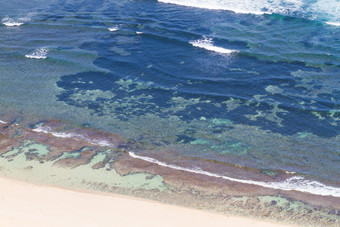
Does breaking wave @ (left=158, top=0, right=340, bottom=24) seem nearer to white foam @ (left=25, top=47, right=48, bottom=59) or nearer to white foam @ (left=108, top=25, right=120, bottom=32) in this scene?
white foam @ (left=108, top=25, right=120, bottom=32)

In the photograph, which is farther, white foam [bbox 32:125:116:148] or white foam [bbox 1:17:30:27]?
white foam [bbox 1:17:30:27]

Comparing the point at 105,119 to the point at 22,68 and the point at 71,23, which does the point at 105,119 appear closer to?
the point at 22,68

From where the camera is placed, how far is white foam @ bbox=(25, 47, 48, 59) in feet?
79.5

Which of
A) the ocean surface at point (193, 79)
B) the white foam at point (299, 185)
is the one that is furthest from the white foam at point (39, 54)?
the white foam at point (299, 185)

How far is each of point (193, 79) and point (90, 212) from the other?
35.0ft

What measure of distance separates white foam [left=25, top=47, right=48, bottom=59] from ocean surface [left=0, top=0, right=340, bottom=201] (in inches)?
1.1

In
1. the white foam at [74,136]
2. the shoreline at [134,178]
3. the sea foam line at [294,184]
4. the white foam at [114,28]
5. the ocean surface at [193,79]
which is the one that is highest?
the white foam at [114,28]

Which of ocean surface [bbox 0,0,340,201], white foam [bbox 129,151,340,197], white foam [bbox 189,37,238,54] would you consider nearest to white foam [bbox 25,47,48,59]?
ocean surface [bbox 0,0,340,201]

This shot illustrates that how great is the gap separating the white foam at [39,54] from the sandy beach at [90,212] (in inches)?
455

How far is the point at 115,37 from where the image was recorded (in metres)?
26.3

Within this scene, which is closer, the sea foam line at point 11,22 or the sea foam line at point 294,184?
the sea foam line at point 294,184

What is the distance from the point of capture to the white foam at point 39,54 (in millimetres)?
24219

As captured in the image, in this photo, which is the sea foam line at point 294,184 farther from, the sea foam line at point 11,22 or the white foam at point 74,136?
the sea foam line at point 11,22

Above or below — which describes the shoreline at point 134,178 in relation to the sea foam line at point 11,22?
below
